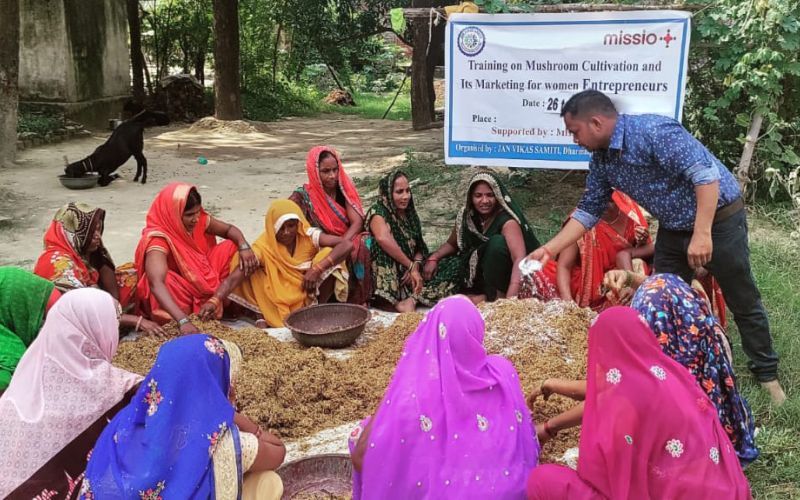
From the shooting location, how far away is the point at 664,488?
77.7 inches

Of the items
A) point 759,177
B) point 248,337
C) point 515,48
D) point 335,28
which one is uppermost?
point 335,28

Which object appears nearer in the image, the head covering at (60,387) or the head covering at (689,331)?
the head covering at (60,387)

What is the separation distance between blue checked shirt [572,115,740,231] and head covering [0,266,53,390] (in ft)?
8.75

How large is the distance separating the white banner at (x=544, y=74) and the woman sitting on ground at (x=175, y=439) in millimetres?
3770

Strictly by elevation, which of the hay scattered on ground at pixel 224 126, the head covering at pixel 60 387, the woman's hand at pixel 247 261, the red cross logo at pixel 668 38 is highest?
the red cross logo at pixel 668 38

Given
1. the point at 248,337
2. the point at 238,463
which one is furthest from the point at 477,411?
the point at 248,337

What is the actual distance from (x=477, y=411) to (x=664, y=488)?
0.56m

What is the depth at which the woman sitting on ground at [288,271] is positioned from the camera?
181 inches

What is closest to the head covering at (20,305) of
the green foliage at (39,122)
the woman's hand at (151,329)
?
the woman's hand at (151,329)

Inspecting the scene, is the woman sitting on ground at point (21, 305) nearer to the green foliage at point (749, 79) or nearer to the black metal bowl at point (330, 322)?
the black metal bowl at point (330, 322)

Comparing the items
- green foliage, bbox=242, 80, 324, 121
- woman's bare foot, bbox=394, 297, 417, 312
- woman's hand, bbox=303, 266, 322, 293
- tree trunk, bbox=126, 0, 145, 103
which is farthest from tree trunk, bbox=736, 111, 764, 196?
tree trunk, bbox=126, 0, 145, 103

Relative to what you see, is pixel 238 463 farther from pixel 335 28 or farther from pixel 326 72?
pixel 326 72

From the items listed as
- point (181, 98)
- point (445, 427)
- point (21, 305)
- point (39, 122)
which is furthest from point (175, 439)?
point (181, 98)

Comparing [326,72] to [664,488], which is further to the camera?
[326,72]
